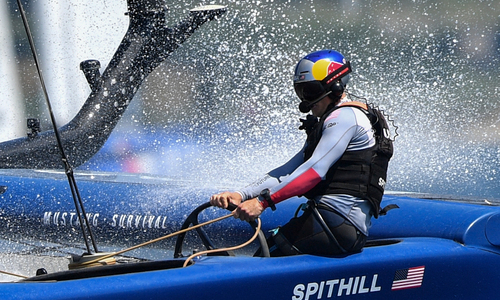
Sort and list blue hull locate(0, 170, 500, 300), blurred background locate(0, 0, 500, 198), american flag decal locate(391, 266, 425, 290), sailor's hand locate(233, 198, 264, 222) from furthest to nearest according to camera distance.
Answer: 1. blurred background locate(0, 0, 500, 198)
2. american flag decal locate(391, 266, 425, 290)
3. sailor's hand locate(233, 198, 264, 222)
4. blue hull locate(0, 170, 500, 300)

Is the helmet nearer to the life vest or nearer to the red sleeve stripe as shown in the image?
the life vest

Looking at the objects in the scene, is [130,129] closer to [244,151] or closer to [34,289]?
[244,151]

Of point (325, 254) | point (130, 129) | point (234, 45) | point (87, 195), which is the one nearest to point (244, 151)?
point (234, 45)

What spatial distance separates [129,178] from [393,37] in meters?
5.21

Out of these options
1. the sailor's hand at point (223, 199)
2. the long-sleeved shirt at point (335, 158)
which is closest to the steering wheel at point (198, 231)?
the sailor's hand at point (223, 199)

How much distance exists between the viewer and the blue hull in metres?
2.74

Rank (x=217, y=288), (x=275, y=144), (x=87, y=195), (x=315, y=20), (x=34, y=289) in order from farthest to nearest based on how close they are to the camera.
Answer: (x=315, y=20) < (x=275, y=144) < (x=87, y=195) < (x=217, y=288) < (x=34, y=289)

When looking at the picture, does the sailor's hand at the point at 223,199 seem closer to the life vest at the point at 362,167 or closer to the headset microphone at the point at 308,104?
the life vest at the point at 362,167

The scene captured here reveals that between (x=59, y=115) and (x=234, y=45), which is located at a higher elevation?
(x=234, y=45)

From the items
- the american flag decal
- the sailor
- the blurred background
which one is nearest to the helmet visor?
the sailor

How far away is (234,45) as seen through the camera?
913 centimetres

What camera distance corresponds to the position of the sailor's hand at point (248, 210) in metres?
2.89

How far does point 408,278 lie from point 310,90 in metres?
0.96

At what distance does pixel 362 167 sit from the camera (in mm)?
3043
